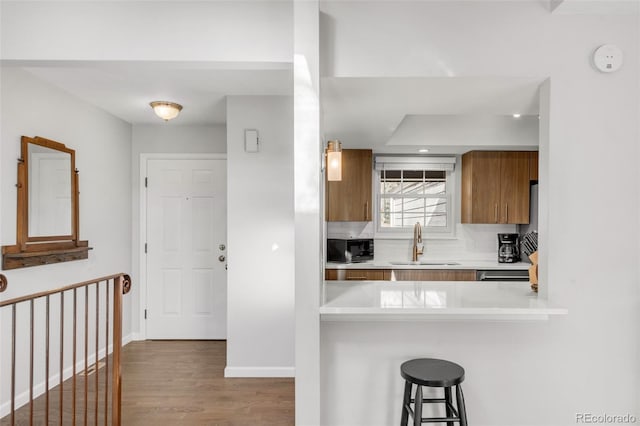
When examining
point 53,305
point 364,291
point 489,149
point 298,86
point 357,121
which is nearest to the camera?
point 298,86

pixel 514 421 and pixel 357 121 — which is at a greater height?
pixel 357 121

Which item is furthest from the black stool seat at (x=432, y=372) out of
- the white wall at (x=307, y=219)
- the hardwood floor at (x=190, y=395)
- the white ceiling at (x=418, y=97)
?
the white ceiling at (x=418, y=97)

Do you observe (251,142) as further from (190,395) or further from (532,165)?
(532,165)

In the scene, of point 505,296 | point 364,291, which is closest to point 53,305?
point 364,291

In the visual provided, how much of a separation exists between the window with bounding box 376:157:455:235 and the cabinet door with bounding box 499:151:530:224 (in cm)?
59

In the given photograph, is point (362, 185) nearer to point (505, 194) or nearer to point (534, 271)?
point (505, 194)

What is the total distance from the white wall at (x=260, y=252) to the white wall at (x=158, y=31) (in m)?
1.34

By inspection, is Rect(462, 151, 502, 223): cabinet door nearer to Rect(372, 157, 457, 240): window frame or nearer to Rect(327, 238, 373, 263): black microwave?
Rect(372, 157, 457, 240): window frame

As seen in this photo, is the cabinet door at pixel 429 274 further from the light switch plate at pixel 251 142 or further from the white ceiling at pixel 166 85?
the white ceiling at pixel 166 85

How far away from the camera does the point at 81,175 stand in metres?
3.55

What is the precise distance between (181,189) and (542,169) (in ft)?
11.9

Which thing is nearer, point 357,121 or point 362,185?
point 357,121

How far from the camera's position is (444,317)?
2.04 m

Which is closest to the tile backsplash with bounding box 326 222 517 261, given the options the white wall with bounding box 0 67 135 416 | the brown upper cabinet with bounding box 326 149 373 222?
the brown upper cabinet with bounding box 326 149 373 222
